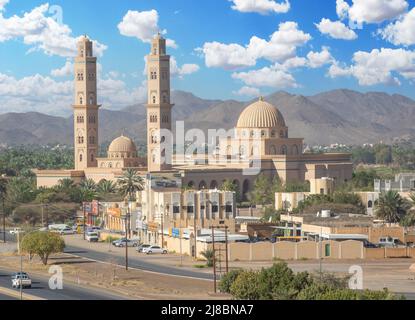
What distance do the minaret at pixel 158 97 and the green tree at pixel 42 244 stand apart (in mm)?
50571

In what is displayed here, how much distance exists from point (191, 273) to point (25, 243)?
1018 cm

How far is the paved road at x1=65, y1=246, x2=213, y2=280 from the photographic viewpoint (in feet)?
184

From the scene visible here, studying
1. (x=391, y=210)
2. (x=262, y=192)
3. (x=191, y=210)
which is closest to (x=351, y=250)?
(x=391, y=210)

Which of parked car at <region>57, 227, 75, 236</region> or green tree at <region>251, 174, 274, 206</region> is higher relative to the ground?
green tree at <region>251, 174, 274, 206</region>

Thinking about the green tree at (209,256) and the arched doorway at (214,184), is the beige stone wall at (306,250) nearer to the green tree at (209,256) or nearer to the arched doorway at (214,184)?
the green tree at (209,256)

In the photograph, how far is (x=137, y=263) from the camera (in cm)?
6184

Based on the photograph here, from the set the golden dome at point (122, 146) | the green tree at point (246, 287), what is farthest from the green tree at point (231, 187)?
the green tree at point (246, 287)

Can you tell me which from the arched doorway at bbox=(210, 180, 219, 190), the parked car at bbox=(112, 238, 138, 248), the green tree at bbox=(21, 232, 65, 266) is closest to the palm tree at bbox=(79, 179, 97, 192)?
the arched doorway at bbox=(210, 180, 219, 190)

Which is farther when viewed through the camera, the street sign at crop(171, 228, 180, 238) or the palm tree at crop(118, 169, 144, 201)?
the palm tree at crop(118, 169, 144, 201)

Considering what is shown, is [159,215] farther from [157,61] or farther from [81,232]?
[157,61]

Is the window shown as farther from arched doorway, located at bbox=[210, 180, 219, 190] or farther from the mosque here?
arched doorway, located at bbox=[210, 180, 219, 190]

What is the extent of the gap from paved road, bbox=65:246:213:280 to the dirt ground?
123 centimetres

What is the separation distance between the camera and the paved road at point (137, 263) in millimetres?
55938

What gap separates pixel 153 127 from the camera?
11238 centimetres
